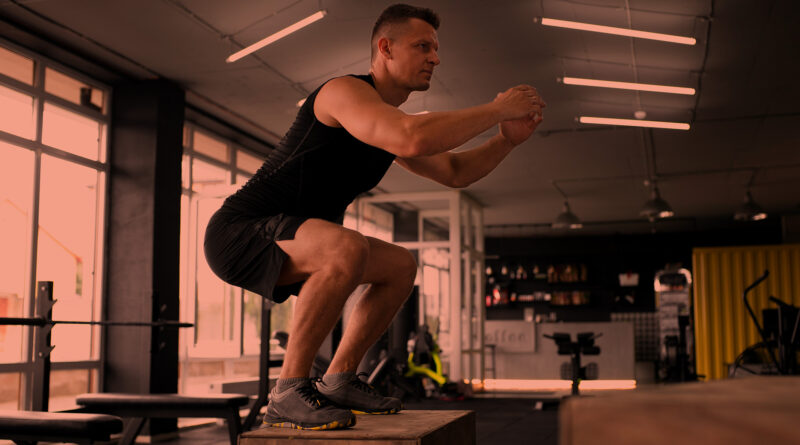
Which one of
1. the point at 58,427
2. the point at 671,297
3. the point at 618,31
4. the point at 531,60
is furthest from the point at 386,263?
the point at 671,297

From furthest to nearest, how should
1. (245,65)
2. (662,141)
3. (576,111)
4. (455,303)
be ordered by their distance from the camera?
(455,303) < (662,141) < (576,111) < (245,65)

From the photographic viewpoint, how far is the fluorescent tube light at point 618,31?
186 inches

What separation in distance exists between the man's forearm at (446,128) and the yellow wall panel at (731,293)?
1033cm

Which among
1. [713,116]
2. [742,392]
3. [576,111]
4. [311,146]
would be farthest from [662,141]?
[742,392]

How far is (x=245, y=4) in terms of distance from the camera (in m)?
4.84

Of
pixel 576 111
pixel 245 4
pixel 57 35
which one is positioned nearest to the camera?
pixel 245 4

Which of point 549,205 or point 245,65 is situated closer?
point 245,65

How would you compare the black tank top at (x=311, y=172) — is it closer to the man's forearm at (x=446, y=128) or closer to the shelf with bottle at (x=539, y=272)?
the man's forearm at (x=446, y=128)

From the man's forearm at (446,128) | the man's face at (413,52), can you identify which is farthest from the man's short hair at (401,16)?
the man's forearm at (446,128)

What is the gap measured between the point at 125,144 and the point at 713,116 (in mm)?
5413

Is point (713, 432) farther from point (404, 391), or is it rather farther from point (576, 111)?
point (404, 391)

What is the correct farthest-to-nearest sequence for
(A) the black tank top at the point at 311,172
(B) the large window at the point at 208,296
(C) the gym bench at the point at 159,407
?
1. (B) the large window at the point at 208,296
2. (C) the gym bench at the point at 159,407
3. (A) the black tank top at the point at 311,172

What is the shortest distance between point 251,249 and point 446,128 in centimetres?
48

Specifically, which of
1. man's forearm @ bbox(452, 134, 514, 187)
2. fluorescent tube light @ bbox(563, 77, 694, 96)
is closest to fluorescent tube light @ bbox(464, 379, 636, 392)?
fluorescent tube light @ bbox(563, 77, 694, 96)
